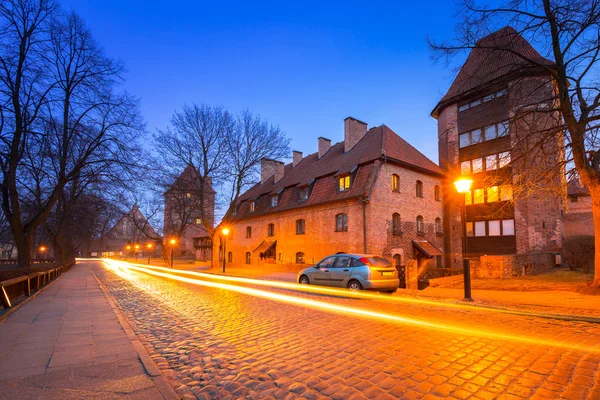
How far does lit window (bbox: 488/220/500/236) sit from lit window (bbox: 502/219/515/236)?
1.24ft

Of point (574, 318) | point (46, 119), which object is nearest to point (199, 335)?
point (574, 318)

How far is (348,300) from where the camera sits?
1027 centimetres

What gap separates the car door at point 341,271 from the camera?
12.5 meters

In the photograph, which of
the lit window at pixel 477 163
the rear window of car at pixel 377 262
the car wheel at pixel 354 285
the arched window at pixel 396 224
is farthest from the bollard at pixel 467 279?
the lit window at pixel 477 163

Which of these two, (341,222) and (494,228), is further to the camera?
(494,228)

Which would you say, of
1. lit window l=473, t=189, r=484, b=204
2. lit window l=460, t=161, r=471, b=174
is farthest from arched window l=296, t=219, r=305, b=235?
lit window l=473, t=189, r=484, b=204

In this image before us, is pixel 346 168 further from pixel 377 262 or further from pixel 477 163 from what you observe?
pixel 377 262

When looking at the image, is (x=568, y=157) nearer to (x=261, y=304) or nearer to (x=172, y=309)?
(x=261, y=304)

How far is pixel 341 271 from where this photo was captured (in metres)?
12.7

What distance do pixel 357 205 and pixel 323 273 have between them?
9252 millimetres

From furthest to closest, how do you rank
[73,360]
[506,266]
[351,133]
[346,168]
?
[351,133], [346,168], [506,266], [73,360]

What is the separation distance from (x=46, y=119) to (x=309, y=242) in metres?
17.8

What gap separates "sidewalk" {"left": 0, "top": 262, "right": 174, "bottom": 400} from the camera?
363cm

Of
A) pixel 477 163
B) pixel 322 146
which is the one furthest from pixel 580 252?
pixel 322 146
